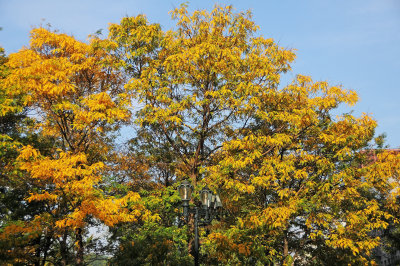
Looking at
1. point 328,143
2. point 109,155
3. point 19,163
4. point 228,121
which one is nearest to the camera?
point 19,163

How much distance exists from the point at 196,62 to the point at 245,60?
239 centimetres

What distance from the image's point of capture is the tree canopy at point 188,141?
16469 millimetres

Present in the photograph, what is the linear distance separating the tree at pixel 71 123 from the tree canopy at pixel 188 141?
0.25ft

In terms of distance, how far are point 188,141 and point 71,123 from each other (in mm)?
6350

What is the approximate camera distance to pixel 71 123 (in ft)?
61.6

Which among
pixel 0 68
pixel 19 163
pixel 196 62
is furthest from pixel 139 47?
pixel 19 163

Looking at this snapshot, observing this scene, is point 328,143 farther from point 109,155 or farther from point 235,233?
point 109,155

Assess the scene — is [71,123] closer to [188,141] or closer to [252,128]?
[188,141]

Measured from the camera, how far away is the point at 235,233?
17281 mm

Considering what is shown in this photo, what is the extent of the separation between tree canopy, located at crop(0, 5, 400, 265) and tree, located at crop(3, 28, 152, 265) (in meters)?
0.08

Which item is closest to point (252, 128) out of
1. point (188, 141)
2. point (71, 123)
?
point (188, 141)

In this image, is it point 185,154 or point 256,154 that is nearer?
point 256,154

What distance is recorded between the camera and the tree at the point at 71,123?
15.0 metres

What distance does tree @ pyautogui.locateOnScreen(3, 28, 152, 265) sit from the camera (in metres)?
15.0
